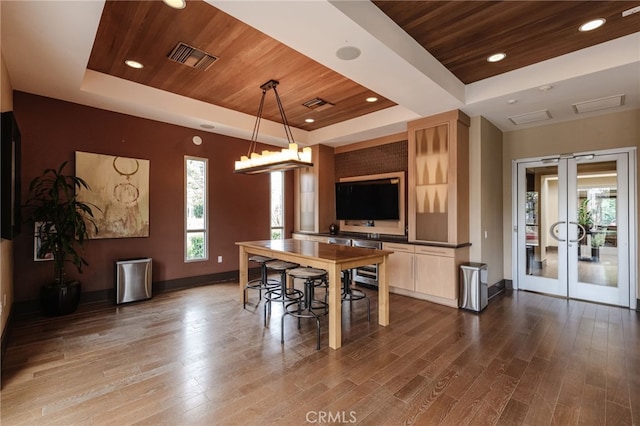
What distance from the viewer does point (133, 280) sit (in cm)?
441

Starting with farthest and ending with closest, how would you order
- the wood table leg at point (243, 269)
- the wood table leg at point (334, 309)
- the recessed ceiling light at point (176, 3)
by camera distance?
the wood table leg at point (243, 269), the wood table leg at point (334, 309), the recessed ceiling light at point (176, 3)

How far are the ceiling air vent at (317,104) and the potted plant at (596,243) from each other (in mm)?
4414

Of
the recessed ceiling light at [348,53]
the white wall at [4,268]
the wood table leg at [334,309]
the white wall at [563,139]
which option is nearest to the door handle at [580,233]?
the white wall at [563,139]

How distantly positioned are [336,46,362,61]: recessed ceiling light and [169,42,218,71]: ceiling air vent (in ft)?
4.94

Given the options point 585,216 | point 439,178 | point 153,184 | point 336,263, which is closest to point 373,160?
point 439,178

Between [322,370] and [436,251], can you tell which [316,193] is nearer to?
[436,251]

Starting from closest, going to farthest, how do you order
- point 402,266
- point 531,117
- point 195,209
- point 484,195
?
point 531,117 → point 484,195 → point 402,266 → point 195,209

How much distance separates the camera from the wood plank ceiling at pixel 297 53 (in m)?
2.56

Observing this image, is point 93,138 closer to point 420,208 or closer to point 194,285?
point 194,285

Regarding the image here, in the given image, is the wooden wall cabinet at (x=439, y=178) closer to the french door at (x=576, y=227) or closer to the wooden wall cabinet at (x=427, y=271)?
the wooden wall cabinet at (x=427, y=271)

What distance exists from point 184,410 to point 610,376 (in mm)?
3271

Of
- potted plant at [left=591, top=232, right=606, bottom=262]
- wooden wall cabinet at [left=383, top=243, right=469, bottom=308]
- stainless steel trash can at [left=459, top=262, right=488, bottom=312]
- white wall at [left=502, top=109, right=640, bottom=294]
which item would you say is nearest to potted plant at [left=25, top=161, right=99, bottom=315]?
wooden wall cabinet at [left=383, top=243, right=469, bottom=308]

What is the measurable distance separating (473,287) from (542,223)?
196 centimetres

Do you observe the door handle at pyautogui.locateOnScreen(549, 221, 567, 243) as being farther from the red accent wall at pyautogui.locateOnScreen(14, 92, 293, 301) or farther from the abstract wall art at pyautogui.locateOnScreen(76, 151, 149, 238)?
the abstract wall art at pyautogui.locateOnScreen(76, 151, 149, 238)
